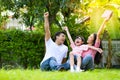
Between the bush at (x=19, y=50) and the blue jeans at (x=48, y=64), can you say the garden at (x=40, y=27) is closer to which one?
the bush at (x=19, y=50)

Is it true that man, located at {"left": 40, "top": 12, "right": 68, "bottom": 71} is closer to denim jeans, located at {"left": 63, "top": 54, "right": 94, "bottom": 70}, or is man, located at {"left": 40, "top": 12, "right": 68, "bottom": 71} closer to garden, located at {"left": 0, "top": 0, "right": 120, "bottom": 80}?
denim jeans, located at {"left": 63, "top": 54, "right": 94, "bottom": 70}

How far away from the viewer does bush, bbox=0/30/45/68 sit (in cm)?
1488

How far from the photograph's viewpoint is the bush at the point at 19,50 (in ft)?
48.8

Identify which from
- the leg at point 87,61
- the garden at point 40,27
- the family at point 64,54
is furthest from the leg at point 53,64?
the garden at point 40,27

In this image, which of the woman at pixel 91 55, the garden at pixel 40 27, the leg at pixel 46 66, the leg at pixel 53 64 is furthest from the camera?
the garden at pixel 40 27

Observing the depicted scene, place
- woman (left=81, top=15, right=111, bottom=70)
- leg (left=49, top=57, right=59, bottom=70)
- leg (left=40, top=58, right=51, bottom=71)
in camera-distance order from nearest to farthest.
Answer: leg (left=49, top=57, right=59, bottom=70) < woman (left=81, top=15, right=111, bottom=70) < leg (left=40, top=58, right=51, bottom=71)

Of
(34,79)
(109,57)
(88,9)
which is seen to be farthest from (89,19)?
(34,79)

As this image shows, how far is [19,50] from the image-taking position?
14.9 m

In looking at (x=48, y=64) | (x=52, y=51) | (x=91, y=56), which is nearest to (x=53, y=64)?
(x=48, y=64)

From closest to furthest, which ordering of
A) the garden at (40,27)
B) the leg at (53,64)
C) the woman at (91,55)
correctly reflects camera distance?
the leg at (53,64) → the woman at (91,55) → the garden at (40,27)

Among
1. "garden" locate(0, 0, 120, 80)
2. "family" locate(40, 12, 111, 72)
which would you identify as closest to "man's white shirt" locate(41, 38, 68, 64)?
"family" locate(40, 12, 111, 72)

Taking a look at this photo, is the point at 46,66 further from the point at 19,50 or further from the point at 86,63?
the point at 19,50

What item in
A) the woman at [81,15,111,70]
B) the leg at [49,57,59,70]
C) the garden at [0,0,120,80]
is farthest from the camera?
the garden at [0,0,120,80]

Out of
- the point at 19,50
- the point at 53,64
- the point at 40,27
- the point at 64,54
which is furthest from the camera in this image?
the point at 40,27
